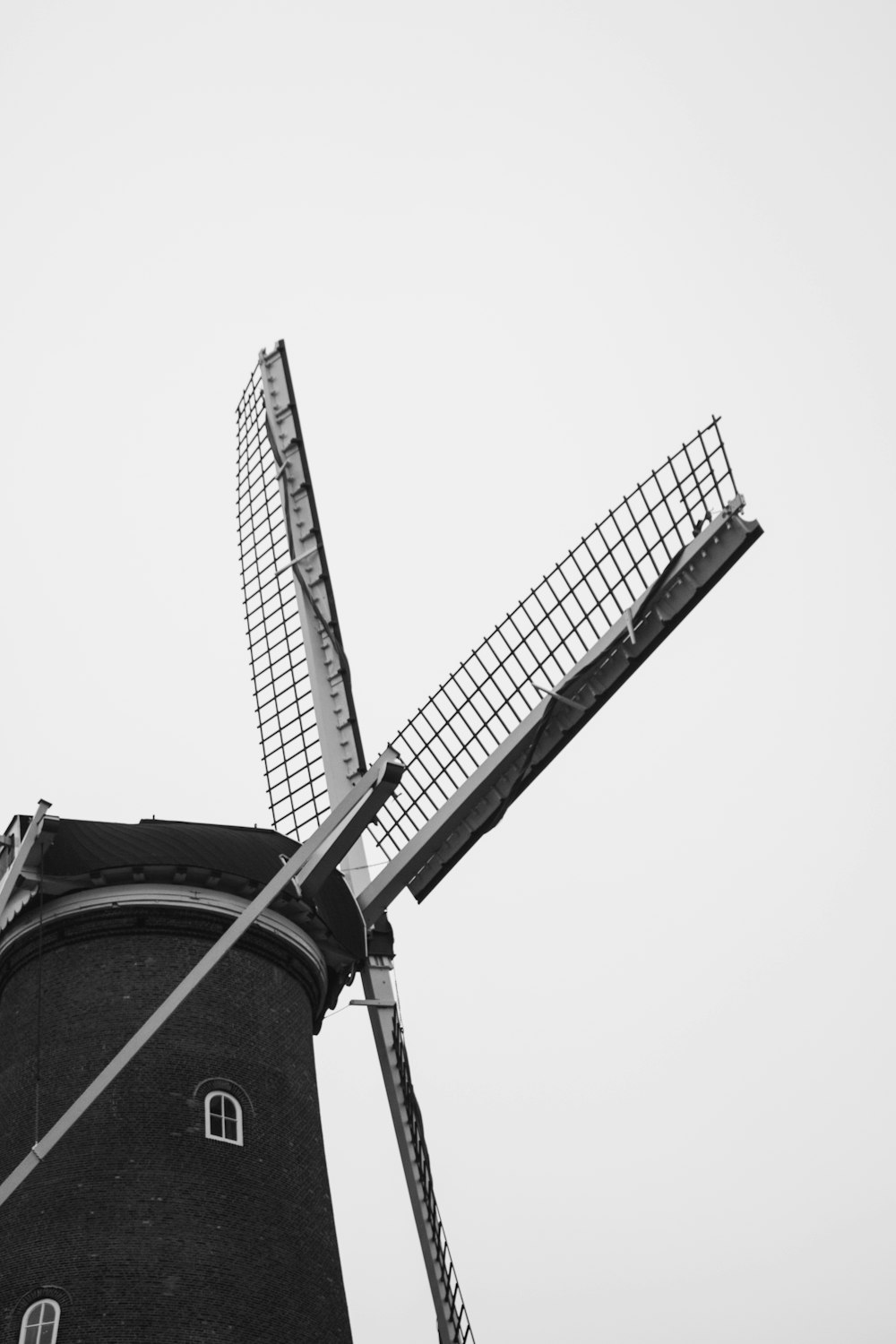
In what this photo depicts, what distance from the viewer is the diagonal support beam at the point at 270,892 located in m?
12.8

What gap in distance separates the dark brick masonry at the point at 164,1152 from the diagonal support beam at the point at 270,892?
1.62 feet

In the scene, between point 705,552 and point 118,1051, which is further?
point 705,552

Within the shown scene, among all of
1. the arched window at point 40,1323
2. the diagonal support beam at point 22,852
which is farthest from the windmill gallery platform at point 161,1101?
the diagonal support beam at point 22,852

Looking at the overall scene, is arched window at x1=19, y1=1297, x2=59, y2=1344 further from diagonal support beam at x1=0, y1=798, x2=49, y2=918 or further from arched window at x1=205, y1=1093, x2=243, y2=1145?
diagonal support beam at x1=0, y1=798, x2=49, y2=918

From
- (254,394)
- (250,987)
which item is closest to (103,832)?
(250,987)

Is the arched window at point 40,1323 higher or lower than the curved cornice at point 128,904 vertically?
lower

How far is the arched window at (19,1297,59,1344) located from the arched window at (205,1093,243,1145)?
1.96 m

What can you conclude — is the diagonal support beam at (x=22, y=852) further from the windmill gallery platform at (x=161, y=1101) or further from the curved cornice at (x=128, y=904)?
the curved cornice at (x=128, y=904)

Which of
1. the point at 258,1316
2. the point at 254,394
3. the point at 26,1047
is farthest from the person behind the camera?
the point at 254,394

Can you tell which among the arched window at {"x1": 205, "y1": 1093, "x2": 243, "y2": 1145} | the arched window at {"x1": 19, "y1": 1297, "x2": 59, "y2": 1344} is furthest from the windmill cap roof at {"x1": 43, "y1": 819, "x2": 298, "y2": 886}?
the arched window at {"x1": 19, "y1": 1297, "x2": 59, "y2": 1344}

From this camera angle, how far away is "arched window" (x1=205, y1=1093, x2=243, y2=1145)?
14203 mm

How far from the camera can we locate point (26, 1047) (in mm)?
14633

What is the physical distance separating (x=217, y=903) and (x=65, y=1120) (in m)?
2.97

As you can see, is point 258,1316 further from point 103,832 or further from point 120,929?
point 103,832
